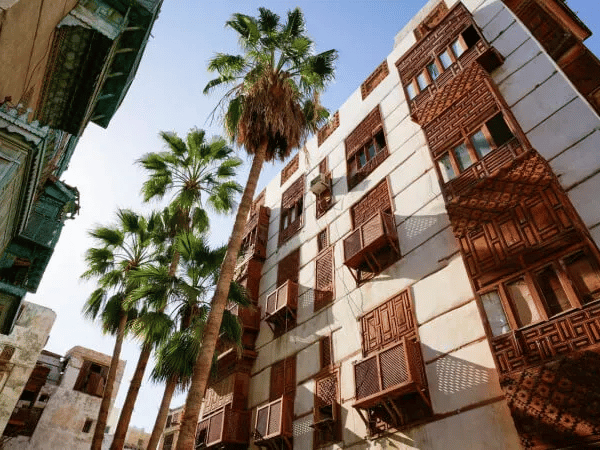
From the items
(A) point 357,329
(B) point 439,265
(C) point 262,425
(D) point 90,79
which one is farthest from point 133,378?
(B) point 439,265

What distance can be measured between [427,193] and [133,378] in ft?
33.5

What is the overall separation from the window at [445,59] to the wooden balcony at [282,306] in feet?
30.1

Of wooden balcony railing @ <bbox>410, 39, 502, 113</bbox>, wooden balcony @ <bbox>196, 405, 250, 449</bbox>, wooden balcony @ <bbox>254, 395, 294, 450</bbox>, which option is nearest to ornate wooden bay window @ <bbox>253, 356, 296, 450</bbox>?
wooden balcony @ <bbox>254, 395, 294, 450</bbox>

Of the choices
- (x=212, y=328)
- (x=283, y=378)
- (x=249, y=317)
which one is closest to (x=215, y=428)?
(x=283, y=378)

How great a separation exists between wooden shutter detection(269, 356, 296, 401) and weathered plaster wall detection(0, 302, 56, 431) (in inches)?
597

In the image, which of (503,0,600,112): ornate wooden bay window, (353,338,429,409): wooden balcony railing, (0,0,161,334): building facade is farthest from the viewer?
(503,0,600,112): ornate wooden bay window

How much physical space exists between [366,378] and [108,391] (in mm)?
8462

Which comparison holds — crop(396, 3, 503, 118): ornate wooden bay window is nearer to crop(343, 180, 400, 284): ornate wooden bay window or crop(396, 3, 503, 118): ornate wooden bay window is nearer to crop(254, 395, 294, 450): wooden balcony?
crop(343, 180, 400, 284): ornate wooden bay window

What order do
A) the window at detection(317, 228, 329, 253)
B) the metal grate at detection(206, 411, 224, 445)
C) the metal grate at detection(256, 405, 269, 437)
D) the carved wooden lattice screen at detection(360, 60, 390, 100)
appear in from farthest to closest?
the carved wooden lattice screen at detection(360, 60, 390, 100) → the window at detection(317, 228, 329, 253) → the metal grate at detection(206, 411, 224, 445) → the metal grate at detection(256, 405, 269, 437)

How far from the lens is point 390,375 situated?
8602 mm

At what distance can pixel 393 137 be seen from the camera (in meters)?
13.9

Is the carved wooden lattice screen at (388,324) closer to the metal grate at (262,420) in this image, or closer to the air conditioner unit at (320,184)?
the metal grate at (262,420)

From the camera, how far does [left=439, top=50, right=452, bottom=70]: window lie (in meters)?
12.4

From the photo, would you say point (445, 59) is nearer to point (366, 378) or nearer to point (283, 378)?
point (366, 378)
